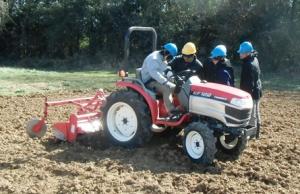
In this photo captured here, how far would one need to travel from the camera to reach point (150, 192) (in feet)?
20.2

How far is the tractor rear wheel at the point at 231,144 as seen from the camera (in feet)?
25.4

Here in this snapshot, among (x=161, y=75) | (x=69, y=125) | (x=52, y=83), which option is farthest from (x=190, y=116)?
(x=52, y=83)

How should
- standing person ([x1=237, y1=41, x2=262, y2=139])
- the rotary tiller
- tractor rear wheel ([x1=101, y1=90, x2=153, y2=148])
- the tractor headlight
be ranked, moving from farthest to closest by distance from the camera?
standing person ([x1=237, y1=41, x2=262, y2=139]) → the rotary tiller → tractor rear wheel ([x1=101, y1=90, x2=153, y2=148]) → the tractor headlight

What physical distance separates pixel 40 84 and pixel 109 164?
961 cm

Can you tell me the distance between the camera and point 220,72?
835cm

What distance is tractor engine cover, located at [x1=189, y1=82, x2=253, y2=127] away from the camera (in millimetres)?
7223

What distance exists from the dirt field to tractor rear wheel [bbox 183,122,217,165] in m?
0.13

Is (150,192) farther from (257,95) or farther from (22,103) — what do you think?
(22,103)

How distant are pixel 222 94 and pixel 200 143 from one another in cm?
74

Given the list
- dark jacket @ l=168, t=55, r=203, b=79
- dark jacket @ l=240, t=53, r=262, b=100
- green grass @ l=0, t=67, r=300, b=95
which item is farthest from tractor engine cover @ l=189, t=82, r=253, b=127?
green grass @ l=0, t=67, r=300, b=95

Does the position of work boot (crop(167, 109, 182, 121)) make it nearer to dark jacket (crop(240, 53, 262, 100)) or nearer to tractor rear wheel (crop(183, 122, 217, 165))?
tractor rear wheel (crop(183, 122, 217, 165))

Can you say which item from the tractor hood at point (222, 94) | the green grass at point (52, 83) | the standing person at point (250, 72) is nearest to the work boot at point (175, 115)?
the tractor hood at point (222, 94)

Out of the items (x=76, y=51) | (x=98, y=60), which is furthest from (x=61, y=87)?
(x=76, y=51)

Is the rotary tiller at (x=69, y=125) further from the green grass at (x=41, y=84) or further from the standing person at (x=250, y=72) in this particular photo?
the green grass at (x=41, y=84)
